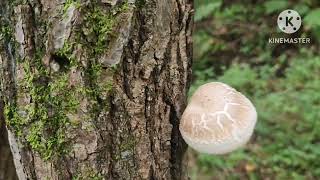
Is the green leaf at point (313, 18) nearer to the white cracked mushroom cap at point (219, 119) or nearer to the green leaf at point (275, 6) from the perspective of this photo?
the green leaf at point (275, 6)

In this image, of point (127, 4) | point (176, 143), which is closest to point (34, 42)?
point (127, 4)

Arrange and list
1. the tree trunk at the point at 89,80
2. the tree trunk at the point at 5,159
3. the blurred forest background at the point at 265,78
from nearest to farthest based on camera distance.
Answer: the tree trunk at the point at 89,80
the tree trunk at the point at 5,159
the blurred forest background at the point at 265,78

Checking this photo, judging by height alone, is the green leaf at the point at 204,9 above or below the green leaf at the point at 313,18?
above

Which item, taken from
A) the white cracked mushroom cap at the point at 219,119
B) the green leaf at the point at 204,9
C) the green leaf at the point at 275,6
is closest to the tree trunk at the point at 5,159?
the white cracked mushroom cap at the point at 219,119

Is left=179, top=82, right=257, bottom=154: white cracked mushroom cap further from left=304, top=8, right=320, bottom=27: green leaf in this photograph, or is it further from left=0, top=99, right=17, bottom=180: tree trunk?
left=304, top=8, right=320, bottom=27: green leaf

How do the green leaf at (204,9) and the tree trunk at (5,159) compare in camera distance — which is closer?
the tree trunk at (5,159)

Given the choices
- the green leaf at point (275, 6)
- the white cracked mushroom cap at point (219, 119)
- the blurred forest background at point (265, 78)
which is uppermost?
the green leaf at point (275, 6)

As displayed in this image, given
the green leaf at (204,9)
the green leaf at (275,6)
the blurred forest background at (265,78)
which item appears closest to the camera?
the blurred forest background at (265,78)
